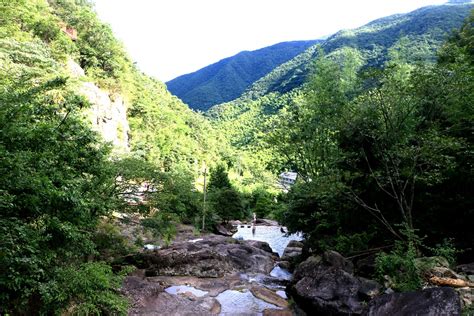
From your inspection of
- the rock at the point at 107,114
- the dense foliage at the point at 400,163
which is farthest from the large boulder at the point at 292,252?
the rock at the point at 107,114

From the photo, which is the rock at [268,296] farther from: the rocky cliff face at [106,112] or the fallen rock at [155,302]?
the rocky cliff face at [106,112]

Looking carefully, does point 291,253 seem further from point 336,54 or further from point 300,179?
point 336,54

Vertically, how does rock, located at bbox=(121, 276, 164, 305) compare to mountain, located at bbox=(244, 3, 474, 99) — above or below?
below

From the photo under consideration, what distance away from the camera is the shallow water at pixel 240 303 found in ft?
44.7

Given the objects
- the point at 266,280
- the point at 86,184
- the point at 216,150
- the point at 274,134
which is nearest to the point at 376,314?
the point at 86,184

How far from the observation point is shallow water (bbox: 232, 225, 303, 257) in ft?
115

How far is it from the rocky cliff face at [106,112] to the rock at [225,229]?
14100mm

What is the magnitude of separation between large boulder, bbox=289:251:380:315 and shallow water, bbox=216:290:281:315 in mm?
1493

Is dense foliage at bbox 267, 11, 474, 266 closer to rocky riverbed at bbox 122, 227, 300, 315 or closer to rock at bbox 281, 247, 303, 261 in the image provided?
rocky riverbed at bbox 122, 227, 300, 315

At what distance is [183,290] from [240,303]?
9.57ft


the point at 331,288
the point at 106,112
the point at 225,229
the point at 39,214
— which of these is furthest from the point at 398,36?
the point at 39,214

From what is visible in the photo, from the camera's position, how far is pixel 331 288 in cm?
1314

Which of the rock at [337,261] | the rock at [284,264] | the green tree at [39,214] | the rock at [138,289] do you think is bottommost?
the rock at [284,264]

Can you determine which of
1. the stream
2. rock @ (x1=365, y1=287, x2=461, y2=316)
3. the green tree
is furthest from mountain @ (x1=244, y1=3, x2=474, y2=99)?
the green tree
